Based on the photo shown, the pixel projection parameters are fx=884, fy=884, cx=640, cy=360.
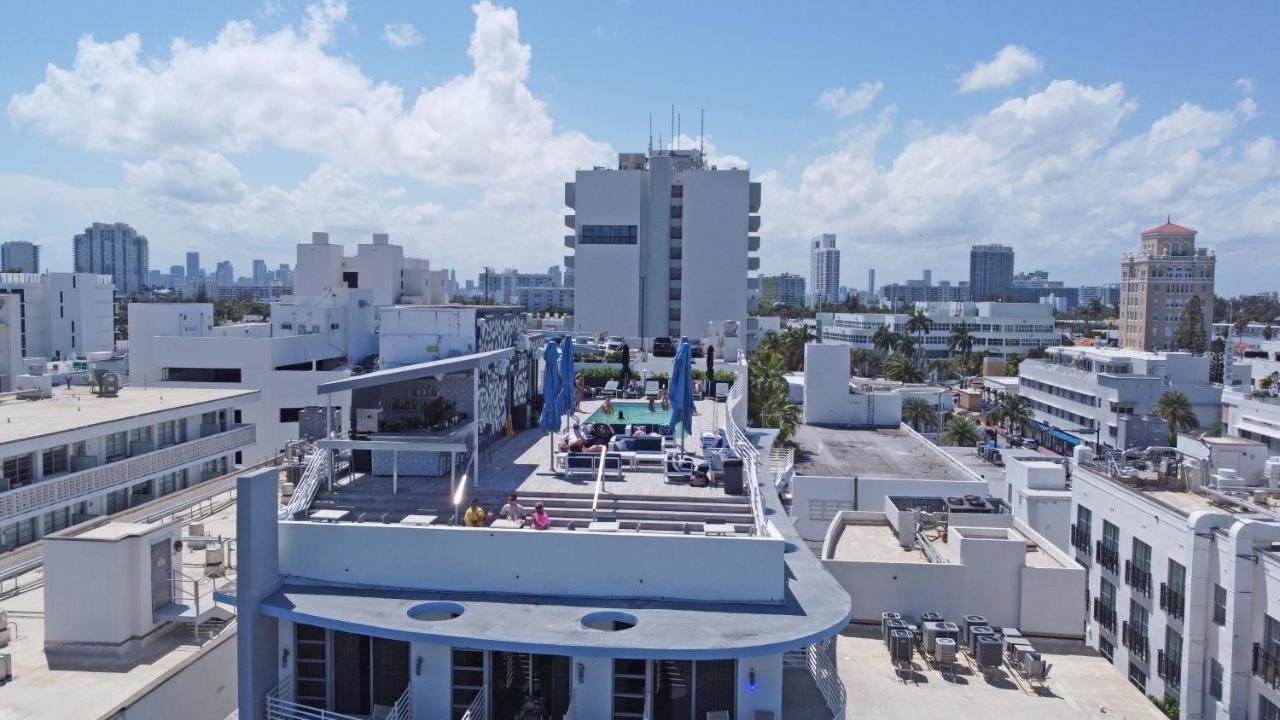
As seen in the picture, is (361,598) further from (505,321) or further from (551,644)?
(505,321)

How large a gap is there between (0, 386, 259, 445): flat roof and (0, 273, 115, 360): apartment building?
4803 cm

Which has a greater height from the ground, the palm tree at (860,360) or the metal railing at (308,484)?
the metal railing at (308,484)

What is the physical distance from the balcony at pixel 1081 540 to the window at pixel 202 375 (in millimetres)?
37923

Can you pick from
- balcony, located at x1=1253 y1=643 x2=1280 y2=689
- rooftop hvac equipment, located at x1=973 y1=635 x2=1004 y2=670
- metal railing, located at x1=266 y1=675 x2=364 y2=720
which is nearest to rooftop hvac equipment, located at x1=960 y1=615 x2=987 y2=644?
rooftop hvac equipment, located at x1=973 y1=635 x2=1004 y2=670

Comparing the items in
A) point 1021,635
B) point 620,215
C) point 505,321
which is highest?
point 620,215

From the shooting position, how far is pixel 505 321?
79.7 ft

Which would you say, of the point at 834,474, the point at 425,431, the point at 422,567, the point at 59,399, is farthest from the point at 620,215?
the point at 422,567

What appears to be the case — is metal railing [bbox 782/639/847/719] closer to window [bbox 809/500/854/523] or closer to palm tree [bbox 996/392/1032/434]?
window [bbox 809/500/854/523]

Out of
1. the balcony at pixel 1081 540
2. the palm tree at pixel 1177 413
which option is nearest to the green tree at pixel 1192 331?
the palm tree at pixel 1177 413

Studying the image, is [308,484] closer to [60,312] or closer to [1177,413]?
[1177,413]

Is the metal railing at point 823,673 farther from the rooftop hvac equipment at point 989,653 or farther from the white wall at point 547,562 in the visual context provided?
the rooftop hvac equipment at point 989,653

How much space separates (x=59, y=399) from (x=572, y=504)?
21882mm

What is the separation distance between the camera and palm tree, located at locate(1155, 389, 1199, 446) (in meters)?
55.2

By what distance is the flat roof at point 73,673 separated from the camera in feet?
42.1
